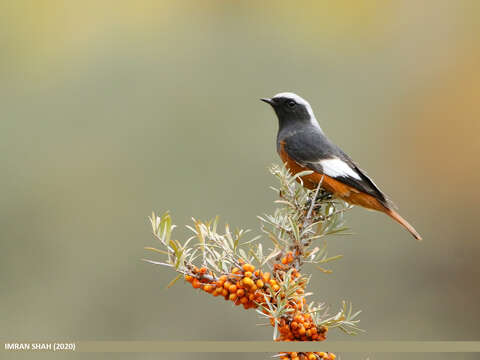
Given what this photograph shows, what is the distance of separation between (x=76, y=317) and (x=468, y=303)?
14.2 ft

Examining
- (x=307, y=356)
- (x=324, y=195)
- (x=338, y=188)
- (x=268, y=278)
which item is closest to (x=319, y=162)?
(x=338, y=188)

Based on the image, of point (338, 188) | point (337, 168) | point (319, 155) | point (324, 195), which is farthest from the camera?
point (319, 155)

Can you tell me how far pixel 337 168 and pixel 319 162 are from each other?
13 centimetres

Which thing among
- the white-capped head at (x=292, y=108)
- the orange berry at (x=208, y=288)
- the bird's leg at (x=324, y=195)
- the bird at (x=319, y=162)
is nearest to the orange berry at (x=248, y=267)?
the orange berry at (x=208, y=288)

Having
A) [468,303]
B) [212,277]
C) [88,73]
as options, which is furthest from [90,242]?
[212,277]

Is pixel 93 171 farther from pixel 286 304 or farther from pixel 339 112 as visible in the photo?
pixel 286 304

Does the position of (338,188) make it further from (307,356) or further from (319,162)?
(307,356)

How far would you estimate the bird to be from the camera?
356 centimetres

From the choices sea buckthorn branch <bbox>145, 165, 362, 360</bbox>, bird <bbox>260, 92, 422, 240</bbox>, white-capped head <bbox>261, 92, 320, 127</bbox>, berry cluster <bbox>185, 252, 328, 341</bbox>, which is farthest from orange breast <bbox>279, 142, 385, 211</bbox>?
berry cluster <bbox>185, 252, 328, 341</bbox>

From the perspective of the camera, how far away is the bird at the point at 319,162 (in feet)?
11.7

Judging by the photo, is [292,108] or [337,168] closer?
[337,168]

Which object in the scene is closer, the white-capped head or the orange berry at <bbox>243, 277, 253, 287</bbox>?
the orange berry at <bbox>243, 277, 253, 287</bbox>

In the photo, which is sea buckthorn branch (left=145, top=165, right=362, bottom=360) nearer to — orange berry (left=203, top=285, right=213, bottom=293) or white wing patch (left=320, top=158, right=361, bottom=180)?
orange berry (left=203, top=285, right=213, bottom=293)

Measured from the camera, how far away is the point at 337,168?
144 inches
